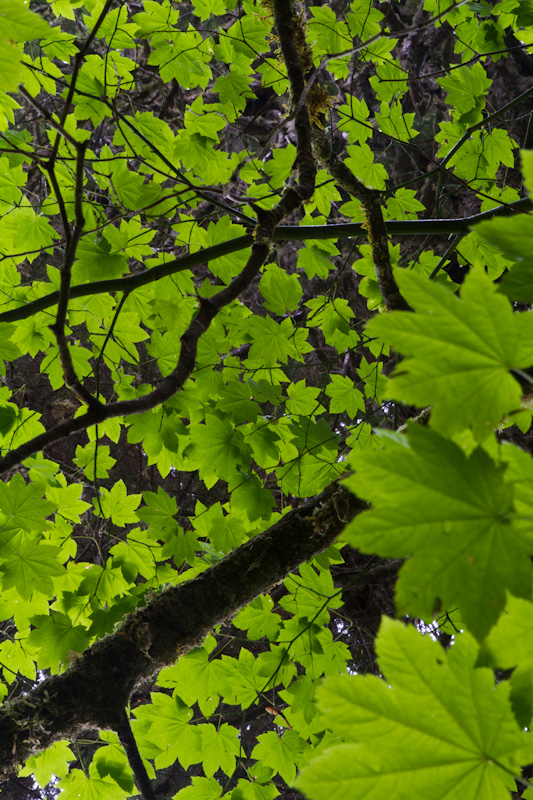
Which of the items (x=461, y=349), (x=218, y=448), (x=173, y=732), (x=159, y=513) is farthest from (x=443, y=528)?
(x=173, y=732)

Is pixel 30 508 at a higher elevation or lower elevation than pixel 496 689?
higher

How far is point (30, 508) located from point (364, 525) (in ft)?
4.99

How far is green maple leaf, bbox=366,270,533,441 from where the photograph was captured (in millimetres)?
546

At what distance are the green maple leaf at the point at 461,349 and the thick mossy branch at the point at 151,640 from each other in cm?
115

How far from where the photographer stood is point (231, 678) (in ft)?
6.82

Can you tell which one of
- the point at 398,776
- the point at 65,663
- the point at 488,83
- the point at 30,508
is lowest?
the point at 398,776

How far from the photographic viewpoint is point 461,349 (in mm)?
565

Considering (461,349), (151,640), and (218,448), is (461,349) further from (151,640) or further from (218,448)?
(151,640)

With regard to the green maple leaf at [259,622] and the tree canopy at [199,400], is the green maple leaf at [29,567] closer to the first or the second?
the tree canopy at [199,400]

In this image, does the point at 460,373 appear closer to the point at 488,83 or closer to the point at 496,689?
the point at 496,689

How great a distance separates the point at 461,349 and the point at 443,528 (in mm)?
178

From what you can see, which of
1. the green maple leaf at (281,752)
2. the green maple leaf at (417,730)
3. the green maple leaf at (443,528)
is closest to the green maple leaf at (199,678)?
the green maple leaf at (281,752)

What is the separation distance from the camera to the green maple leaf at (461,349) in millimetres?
546

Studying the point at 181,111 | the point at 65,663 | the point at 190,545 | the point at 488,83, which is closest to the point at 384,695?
the point at 190,545
